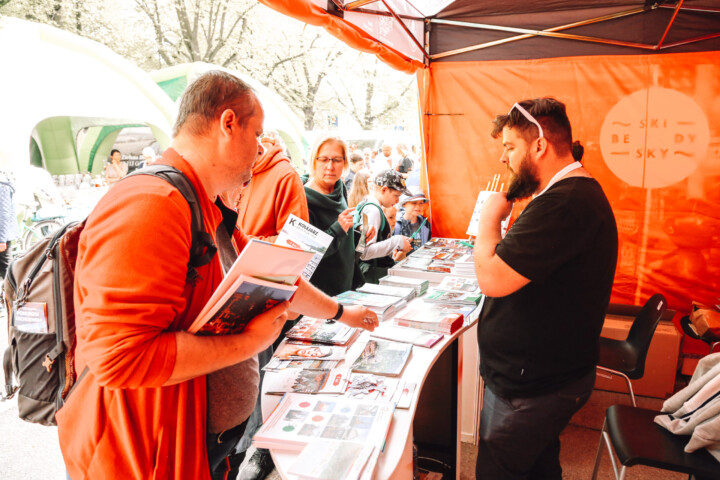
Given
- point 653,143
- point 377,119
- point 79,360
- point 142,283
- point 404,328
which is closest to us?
point 142,283

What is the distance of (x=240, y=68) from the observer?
18.5 meters

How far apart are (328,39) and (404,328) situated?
64.9 feet

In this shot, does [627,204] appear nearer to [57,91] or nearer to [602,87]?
[602,87]

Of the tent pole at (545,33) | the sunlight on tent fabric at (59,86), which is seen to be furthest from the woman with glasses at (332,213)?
the sunlight on tent fabric at (59,86)

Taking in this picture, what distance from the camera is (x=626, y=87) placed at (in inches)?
157

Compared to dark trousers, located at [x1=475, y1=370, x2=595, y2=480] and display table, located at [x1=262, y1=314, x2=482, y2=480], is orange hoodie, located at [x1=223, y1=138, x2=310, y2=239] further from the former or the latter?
dark trousers, located at [x1=475, y1=370, x2=595, y2=480]

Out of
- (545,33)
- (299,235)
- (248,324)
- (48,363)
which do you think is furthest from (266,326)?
(545,33)

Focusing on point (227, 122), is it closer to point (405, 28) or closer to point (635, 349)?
point (635, 349)

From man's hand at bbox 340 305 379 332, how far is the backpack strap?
87 centimetres

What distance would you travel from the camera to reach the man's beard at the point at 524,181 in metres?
1.60

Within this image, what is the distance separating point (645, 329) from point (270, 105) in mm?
10897

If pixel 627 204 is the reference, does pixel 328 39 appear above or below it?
above

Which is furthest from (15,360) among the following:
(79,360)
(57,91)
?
(57,91)

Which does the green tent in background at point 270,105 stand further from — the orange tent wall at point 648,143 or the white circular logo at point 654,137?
the white circular logo at point 654,137
